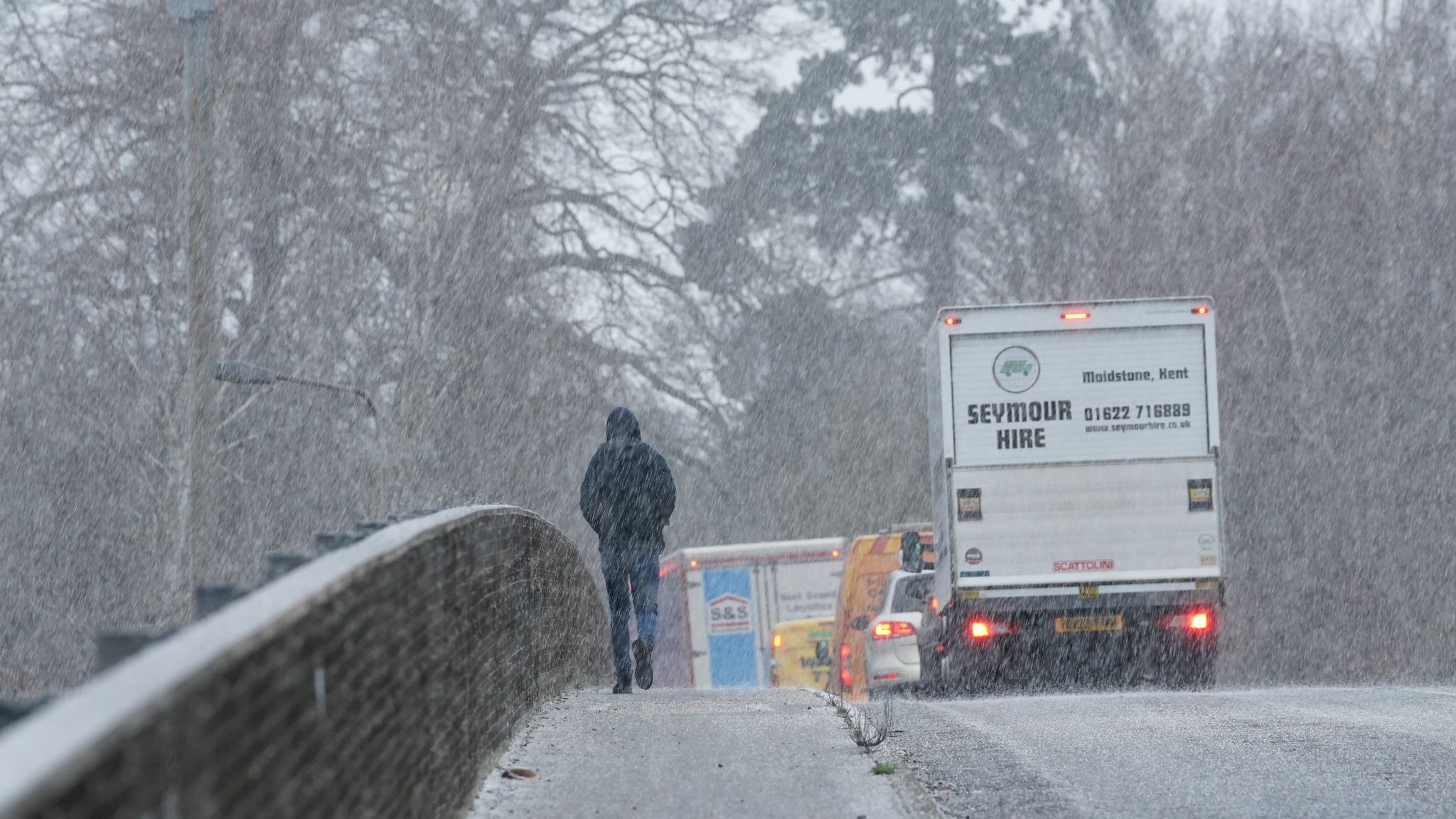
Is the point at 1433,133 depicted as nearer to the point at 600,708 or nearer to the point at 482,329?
the point at 482,329

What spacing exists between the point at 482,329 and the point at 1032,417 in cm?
1673

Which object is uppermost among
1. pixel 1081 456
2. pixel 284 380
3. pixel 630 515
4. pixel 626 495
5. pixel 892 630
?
pixel 284 380

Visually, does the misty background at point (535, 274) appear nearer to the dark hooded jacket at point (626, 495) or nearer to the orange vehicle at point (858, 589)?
the orange vehicle at point (858, 589)

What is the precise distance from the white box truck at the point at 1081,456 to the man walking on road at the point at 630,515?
4060 mm

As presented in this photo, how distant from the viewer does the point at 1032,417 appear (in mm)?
16406

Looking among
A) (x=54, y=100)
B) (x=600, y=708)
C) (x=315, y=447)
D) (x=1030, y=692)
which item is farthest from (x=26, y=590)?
(x=600, y=708)

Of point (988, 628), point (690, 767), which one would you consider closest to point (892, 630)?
point (988, 628)

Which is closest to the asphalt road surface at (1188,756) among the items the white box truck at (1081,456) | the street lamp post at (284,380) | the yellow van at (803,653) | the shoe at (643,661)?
the shoe at (643,661)

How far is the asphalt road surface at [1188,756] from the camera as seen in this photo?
25.4 feet

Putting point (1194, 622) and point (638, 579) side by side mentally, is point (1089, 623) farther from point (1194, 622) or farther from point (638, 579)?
point (638, 579)

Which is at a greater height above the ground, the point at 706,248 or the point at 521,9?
the point at 521,9

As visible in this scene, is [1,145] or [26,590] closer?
[1,145]

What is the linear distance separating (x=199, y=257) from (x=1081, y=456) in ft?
23.4

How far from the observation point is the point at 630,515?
12.8m
